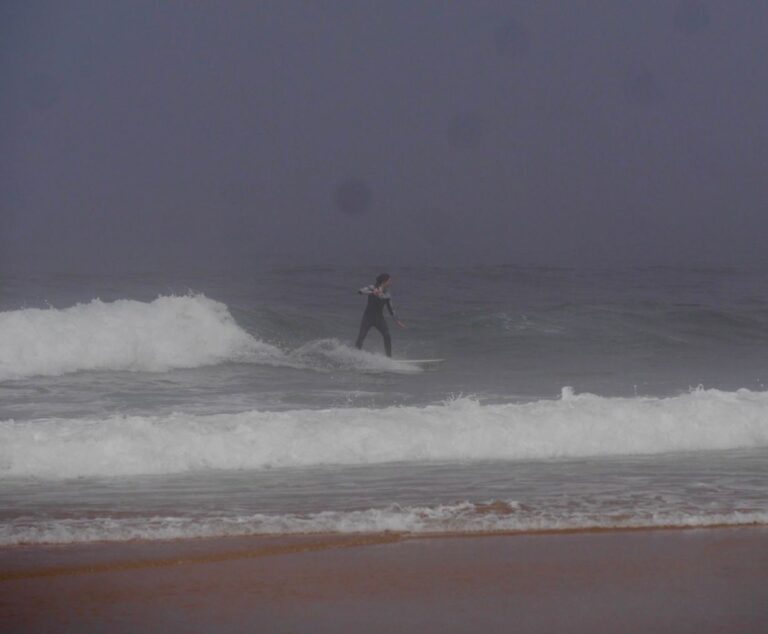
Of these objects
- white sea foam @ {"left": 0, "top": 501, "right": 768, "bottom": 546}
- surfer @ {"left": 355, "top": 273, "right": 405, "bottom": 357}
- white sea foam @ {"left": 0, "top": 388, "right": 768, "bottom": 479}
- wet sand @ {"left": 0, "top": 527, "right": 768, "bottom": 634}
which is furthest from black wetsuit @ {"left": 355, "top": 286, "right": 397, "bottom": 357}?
wet sand @ {"left": 0, "top": 527, "right": 768, "bottom": 634}

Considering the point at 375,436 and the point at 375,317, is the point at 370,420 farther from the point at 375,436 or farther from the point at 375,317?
the point at 375,317

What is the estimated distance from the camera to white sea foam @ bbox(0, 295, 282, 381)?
17.8m

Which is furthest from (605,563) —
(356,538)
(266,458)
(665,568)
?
(266,458)

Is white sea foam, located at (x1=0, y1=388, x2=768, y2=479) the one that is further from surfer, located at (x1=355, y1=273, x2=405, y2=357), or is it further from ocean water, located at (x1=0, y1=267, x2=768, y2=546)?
surfer, located at (x1=355, y1=273, x2=405, y2=357)

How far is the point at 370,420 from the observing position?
34.3 feet

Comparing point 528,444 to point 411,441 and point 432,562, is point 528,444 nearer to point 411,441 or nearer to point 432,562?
point 411,441

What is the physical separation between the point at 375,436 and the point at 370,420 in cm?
45

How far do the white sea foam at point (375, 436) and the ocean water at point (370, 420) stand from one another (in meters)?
0.02

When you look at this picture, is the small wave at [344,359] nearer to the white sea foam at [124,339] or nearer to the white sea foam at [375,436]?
the white sea foam at [124,339]

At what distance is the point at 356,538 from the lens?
249 inches

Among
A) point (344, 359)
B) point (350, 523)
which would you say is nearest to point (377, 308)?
point (344, 359)

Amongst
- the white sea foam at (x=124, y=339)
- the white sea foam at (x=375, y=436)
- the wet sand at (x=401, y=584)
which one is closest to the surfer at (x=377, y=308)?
the white sea foam at (x=124, y=339)

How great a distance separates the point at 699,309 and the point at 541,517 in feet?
73.1

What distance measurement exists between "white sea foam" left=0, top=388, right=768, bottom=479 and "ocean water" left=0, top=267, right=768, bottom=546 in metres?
0.02
